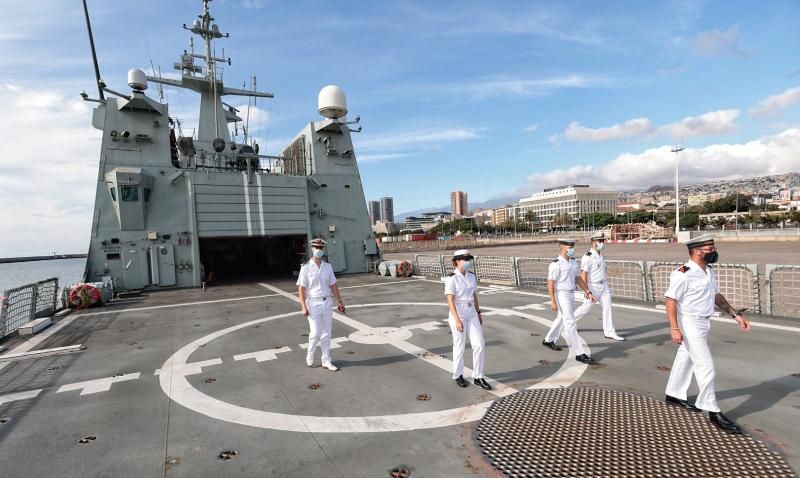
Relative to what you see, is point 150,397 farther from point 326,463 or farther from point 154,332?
point 154,332

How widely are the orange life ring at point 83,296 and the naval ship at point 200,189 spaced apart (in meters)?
2.00

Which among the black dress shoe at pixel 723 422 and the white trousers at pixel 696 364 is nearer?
the black dress shoe at pixel 723 422

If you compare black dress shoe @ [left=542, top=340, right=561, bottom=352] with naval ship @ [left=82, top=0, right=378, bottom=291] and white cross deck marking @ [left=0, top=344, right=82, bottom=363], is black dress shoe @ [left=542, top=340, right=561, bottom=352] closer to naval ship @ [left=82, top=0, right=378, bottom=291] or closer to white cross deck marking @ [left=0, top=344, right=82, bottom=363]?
white cross deck marking @ [left=0, top=344, right=82, bottom=363]

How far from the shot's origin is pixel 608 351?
6000mm

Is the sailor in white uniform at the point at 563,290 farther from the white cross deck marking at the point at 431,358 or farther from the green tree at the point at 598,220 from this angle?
the green tree at the point at 598,220

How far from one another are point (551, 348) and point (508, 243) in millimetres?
66574

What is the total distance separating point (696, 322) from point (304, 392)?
13.8ft

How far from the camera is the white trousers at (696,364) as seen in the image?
359 centimetres

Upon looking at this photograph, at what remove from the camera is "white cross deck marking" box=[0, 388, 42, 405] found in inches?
183

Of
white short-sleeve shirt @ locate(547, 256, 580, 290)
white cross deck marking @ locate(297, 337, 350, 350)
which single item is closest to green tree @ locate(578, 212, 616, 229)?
white short-sleeve shirt @ locate(547, 256, 580, 290)

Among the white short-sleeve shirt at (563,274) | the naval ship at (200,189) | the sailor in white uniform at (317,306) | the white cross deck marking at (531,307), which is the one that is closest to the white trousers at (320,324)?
the sailor in white uniform at (317,306)

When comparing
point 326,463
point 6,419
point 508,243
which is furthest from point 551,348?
point 508,243

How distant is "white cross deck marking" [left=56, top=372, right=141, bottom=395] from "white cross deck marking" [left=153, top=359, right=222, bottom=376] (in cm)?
37

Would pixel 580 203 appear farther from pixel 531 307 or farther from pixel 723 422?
pixel 723 422
